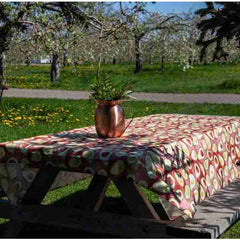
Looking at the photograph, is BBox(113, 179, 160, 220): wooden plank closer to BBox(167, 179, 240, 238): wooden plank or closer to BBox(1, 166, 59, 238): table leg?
BBox(167, 179, 240, 238): wooden plank

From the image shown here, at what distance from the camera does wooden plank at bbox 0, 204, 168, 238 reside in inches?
140

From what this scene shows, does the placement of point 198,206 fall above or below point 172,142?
below

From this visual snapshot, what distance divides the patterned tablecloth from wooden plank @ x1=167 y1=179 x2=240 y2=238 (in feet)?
0.26

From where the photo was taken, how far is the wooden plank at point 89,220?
3.56 metres

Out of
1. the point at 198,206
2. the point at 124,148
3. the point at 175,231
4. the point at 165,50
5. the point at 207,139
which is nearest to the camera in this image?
the point at 175,231

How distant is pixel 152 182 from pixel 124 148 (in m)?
0.39

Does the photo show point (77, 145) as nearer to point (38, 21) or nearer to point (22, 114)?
point (38, 21)

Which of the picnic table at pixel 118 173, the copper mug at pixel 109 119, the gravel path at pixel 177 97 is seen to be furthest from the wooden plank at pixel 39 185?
the gravel path at pixel 177 97

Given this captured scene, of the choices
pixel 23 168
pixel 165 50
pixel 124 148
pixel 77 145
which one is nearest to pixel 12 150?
pixel 23 168

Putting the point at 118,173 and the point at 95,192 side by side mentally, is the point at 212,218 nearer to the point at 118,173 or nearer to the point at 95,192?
the point at 118,173

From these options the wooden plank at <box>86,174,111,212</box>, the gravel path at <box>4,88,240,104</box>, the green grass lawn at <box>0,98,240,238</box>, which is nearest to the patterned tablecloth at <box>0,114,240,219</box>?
the wooden plank at <box>86,174,111,212</box>

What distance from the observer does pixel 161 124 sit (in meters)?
5.54

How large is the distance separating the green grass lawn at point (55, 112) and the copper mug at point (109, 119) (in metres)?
1.92

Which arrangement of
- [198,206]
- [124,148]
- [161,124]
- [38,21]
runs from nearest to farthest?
[124,148], [198,206], [161,124], [38,21]
